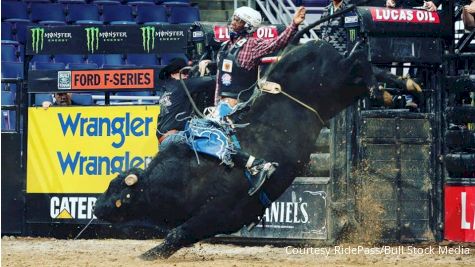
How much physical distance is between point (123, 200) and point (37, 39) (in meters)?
4.40

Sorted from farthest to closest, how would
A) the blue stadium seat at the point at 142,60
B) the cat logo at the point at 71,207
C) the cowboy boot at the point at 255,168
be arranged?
the blue stadium seat at the point at 142,60 → the cat logo at the point at 71,207 → the cowboy boot at the point at 255,168

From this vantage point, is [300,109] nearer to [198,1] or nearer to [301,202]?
[301,202]

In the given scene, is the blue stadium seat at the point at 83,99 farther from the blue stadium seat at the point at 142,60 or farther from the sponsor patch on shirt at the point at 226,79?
the sponsor patch on shirt at the point at 226,79

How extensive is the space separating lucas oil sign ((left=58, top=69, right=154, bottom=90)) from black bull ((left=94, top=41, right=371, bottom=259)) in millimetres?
3271

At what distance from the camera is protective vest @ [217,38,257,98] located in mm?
9773

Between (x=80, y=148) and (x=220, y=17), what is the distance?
280 inches

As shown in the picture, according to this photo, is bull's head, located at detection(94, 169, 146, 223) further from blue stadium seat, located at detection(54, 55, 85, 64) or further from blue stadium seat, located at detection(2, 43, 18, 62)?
blue stadium seat, located at detection(54, 55, 85, 64)

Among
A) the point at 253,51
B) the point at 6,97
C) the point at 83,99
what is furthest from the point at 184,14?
the point at 253,51

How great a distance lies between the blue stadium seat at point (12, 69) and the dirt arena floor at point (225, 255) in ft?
15.0

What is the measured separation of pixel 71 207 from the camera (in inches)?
515

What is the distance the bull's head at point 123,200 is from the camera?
9.70 meters

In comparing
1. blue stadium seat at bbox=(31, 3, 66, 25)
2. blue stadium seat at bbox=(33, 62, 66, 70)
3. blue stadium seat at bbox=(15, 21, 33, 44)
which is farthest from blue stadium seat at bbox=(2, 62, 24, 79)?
blue stadium seat at bbox=(31, 3, 66, 25)

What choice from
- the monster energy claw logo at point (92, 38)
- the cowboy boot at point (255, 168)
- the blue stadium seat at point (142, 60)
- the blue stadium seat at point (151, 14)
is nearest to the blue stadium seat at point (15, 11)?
the blue stadium seat at point (151, 14)

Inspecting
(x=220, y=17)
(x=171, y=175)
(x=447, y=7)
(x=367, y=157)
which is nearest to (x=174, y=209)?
(x=171, y=175)
